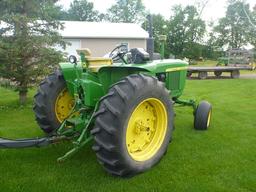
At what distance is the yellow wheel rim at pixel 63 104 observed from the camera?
5.39m

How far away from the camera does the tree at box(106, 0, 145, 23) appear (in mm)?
55969

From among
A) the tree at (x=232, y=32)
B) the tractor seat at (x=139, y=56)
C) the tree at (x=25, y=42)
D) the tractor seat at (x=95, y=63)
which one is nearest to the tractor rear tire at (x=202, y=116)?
the tractor seat at (x=139, y=56)

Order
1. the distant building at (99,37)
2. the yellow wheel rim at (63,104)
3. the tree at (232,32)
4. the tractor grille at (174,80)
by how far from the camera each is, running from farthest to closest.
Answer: the tree at (232,32), the distant building at (99,37), the tractor grille at (174,80), the yellow wheel rim at (63,104)

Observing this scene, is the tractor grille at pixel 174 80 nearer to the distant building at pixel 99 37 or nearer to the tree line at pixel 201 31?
the distant building at pixel 99 37

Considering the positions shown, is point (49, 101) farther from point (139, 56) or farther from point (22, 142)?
point (139, 56)

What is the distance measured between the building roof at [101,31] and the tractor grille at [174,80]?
18.1m

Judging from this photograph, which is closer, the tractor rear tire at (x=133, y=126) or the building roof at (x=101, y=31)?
the tractor rear tire at (x=133, y=126)

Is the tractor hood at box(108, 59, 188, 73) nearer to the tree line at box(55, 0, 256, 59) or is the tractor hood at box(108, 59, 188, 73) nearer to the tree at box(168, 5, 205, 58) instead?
the tree line at box(55, 0, 256, 59)

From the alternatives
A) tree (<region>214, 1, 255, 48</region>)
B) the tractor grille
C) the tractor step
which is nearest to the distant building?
tree (<region>214, 1, 255, 48</region>)

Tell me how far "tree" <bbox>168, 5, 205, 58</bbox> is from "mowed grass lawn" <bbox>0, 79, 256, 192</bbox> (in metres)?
26.5

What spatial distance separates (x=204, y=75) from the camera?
651 inches

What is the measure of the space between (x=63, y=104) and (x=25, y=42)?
330cm

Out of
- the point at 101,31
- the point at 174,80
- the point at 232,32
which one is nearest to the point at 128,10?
the point at 232,32

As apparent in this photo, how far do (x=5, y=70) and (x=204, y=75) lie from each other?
10.7m
